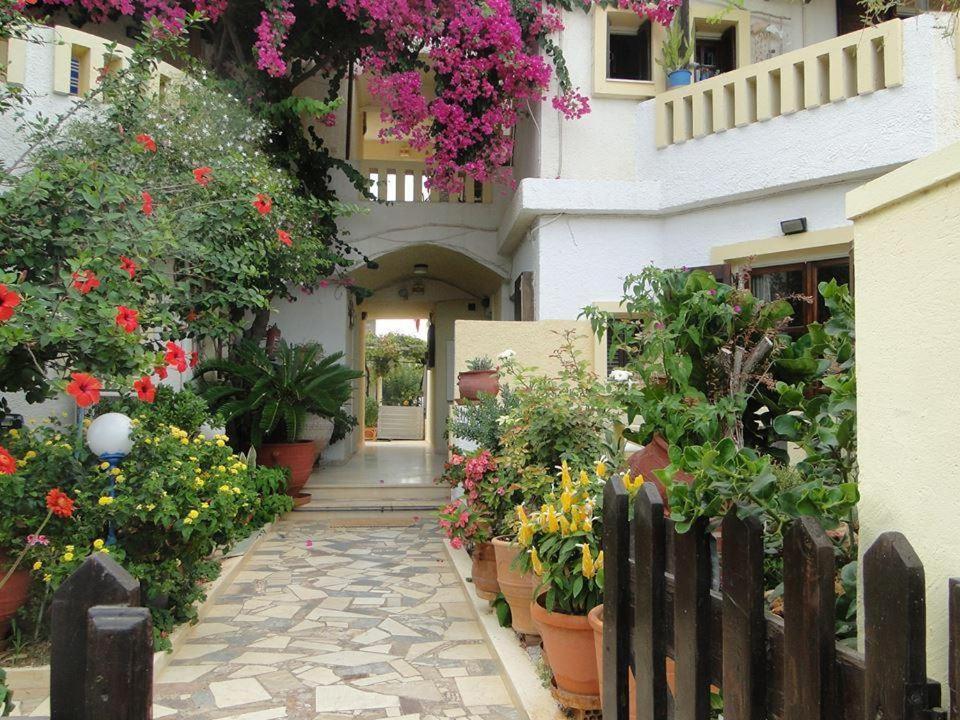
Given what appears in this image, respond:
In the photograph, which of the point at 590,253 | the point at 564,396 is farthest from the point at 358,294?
the point at 564,396

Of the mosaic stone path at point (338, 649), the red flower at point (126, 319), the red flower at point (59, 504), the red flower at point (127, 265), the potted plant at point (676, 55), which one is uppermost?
the potted plant at point (676, 55)

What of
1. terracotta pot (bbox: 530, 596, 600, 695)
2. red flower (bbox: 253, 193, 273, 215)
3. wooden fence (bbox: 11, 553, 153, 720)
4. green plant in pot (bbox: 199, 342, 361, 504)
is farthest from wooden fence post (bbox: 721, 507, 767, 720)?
green plant in pot (bbox: 199, 342, 361, 504)

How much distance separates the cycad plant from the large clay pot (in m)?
0.19

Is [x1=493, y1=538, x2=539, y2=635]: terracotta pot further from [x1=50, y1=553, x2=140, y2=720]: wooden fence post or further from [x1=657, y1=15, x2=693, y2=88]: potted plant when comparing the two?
[x1=657, y1=15, x2=693, y2=88]: potted plant

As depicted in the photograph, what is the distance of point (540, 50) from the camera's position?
26.5ft

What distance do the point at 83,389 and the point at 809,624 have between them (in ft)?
10.7

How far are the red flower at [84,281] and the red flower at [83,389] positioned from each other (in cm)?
44

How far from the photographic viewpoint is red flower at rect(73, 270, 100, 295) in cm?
354

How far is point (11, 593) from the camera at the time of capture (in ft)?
13.1

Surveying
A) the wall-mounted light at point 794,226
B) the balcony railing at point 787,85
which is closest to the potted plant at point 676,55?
the balcony railing at point 787,85

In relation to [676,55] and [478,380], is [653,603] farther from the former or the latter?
[676,55]

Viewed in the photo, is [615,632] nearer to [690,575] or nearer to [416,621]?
[690,575]

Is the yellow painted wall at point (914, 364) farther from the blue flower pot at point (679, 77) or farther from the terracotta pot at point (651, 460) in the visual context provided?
the blue flower pot at point (679, 77)

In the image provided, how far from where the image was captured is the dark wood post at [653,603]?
1.88m
